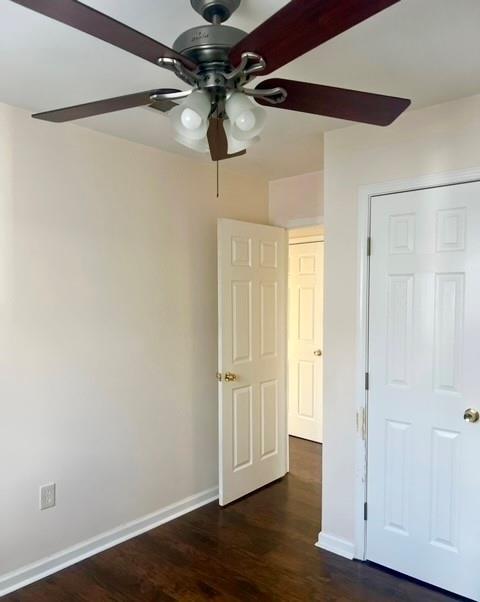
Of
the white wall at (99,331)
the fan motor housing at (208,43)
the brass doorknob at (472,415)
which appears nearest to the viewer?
the fan motor housing at (208,43)

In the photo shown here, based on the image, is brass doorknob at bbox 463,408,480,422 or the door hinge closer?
brass doorknob at bbox 463,408,480,422

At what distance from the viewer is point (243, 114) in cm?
126

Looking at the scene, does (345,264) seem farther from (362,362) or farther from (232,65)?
(232,65)

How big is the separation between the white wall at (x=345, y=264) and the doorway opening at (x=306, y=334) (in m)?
1.86

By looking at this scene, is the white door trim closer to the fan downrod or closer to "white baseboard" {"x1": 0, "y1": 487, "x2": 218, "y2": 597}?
"white baseboard" {"x1": 0, "y1": 487, "x2": 218, "y2": 597}

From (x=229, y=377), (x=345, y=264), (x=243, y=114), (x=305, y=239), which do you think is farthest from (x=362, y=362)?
(x=305, y=239)

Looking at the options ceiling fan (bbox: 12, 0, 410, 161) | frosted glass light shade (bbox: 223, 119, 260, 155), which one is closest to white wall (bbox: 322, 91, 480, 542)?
ceiling fan (bbox: 12, 0, 410, 161)

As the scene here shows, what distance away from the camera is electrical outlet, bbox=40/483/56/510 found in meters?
2.41

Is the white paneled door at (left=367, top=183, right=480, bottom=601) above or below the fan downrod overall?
below

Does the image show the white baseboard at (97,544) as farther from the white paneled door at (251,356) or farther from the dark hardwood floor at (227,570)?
the white paneled door at (251,356)

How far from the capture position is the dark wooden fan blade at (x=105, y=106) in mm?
1302

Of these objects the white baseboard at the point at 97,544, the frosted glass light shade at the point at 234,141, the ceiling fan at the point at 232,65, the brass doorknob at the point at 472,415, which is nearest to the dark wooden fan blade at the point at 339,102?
the ceiling fan at the point at 232,65

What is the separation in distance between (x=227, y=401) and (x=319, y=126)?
1.89 metres

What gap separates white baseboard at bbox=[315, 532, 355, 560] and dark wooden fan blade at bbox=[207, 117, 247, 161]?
2.25 metres
